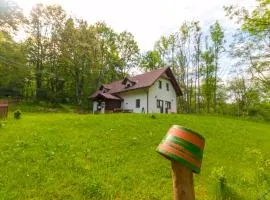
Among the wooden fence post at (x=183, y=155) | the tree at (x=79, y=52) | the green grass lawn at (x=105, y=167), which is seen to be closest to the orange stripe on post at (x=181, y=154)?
the wooden fence post at (x=183, y=155)

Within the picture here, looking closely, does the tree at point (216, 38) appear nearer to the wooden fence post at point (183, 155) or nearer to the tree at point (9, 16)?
the tree at point (9, 16)

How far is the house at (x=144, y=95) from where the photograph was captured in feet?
112

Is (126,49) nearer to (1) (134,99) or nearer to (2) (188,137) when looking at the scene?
(1) (134,99)

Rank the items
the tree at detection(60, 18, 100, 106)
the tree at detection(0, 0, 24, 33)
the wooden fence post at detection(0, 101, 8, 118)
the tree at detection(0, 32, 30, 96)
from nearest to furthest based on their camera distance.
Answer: the wooden fence post at detection(0, 101, 8, 118), the tree at detection(0, 0, 24, 33), the tree at detection(0, 32, 30, 96), the tree at detection(60, 18, 100, 106)

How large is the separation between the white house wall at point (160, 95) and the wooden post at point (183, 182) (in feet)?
103

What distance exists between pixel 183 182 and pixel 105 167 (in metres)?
5.95

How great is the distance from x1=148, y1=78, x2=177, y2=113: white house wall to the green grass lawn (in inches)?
808

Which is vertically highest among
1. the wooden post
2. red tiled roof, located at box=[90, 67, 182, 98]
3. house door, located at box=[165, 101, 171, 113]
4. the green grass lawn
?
red tiled roof, located at box=[90, 67, 182, 98]

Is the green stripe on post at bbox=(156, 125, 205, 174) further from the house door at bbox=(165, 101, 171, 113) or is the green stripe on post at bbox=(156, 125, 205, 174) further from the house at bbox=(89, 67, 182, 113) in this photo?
the house door at bbox=(165, 101, 171, 113)

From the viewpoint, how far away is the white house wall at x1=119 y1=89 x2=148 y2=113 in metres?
34.3

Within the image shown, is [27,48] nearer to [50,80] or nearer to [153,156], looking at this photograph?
[50,80]

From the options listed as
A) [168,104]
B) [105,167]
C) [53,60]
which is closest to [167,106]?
[168,104]

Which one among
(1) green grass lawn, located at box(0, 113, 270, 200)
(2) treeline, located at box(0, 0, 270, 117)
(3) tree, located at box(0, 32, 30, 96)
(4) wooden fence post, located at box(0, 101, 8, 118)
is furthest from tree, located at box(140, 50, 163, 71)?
(1) green grass lawn, located at box(0, 113, 270, 200)

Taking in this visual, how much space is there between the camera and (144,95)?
113 ft
